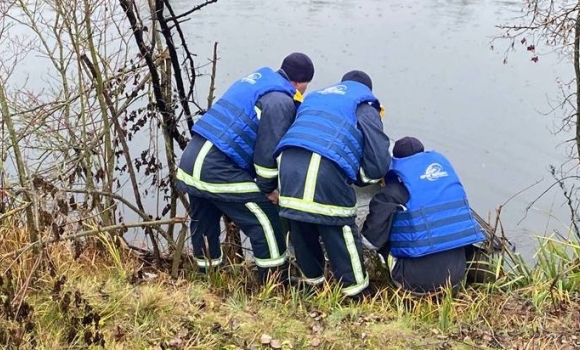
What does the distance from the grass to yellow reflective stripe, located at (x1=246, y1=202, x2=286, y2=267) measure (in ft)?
0.64

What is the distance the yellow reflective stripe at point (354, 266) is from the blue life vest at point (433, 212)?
0.35 m

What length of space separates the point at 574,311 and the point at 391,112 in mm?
6405

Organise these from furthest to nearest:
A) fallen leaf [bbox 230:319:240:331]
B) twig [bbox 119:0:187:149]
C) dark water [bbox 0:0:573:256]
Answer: dark water [bbox 0:0:573:256] → twig [bbox 119:0:187:149] → fallen leaf [bbox 230:319:240:331]

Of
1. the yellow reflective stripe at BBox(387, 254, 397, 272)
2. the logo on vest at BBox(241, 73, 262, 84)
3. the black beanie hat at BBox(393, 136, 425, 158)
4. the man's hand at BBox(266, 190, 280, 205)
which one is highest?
the logo on vest at BBox(241, 73, 262, 84)

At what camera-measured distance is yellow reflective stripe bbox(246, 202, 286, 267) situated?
198 inches

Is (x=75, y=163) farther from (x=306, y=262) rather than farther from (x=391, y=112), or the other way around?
(x=391, y=112)

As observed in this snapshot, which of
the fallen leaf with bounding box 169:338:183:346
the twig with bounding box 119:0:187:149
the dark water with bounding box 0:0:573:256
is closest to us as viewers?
the fallen leaf with bounding box 169:338:183:346

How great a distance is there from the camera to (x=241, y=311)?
410cm

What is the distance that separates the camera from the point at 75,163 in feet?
18.7

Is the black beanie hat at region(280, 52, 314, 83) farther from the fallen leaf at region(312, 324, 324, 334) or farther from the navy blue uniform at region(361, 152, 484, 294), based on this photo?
the fallen leaf at region(312, 324, 324, 334)

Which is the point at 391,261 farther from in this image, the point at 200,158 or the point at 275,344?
the point at 275,344

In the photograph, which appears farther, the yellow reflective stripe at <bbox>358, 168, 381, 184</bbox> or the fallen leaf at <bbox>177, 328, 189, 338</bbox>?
the yellow reflective stripe at <bbox>358, 168, 381, 184</bbox>

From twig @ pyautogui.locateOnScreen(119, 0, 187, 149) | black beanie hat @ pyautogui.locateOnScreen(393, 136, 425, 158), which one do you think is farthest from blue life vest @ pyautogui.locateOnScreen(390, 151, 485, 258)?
twig @ pyautogui.locateOnScreen(119, 0, 187, 149)

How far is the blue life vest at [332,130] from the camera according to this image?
4574 mm
